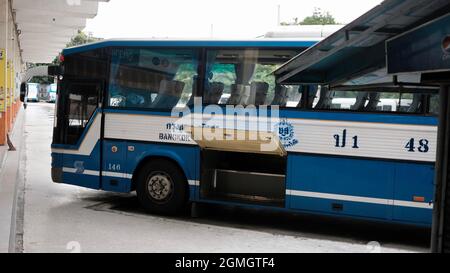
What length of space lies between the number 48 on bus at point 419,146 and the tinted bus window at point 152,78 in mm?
3393

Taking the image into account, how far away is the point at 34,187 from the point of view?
11.3 m

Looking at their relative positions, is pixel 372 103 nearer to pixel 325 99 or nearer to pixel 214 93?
pixel 325 99

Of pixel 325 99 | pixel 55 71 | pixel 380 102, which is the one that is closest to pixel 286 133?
pixel 325 99

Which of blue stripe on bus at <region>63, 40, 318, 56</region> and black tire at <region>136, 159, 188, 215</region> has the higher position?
blue stripe on bus at <region>63, 40, 318, 56</region>

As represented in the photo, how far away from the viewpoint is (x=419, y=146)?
24.4 ft

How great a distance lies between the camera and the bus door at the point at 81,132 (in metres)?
9.53

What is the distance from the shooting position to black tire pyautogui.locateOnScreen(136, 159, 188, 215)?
29.1 ft

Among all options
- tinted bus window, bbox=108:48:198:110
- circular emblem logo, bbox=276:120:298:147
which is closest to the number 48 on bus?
circular emblem logo, bbox=276:120:298:147

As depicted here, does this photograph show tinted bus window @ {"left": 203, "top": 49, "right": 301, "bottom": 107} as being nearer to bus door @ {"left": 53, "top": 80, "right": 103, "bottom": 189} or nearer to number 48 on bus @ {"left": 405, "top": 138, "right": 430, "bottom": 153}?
number 48 on bus @ {"left": 405, "top": 138, "right": 430, "bottom": 153}

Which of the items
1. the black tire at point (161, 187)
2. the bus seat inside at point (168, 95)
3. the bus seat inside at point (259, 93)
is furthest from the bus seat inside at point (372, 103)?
the black tire at point (161, 187)

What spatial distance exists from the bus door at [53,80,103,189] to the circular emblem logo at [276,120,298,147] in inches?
128

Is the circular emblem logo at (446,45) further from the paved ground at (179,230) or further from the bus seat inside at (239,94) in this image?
the bus seat inside at (239,94)

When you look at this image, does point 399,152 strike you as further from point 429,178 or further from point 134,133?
point 134,133

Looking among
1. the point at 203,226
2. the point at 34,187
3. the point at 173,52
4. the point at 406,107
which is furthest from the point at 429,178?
the point at 34,187
